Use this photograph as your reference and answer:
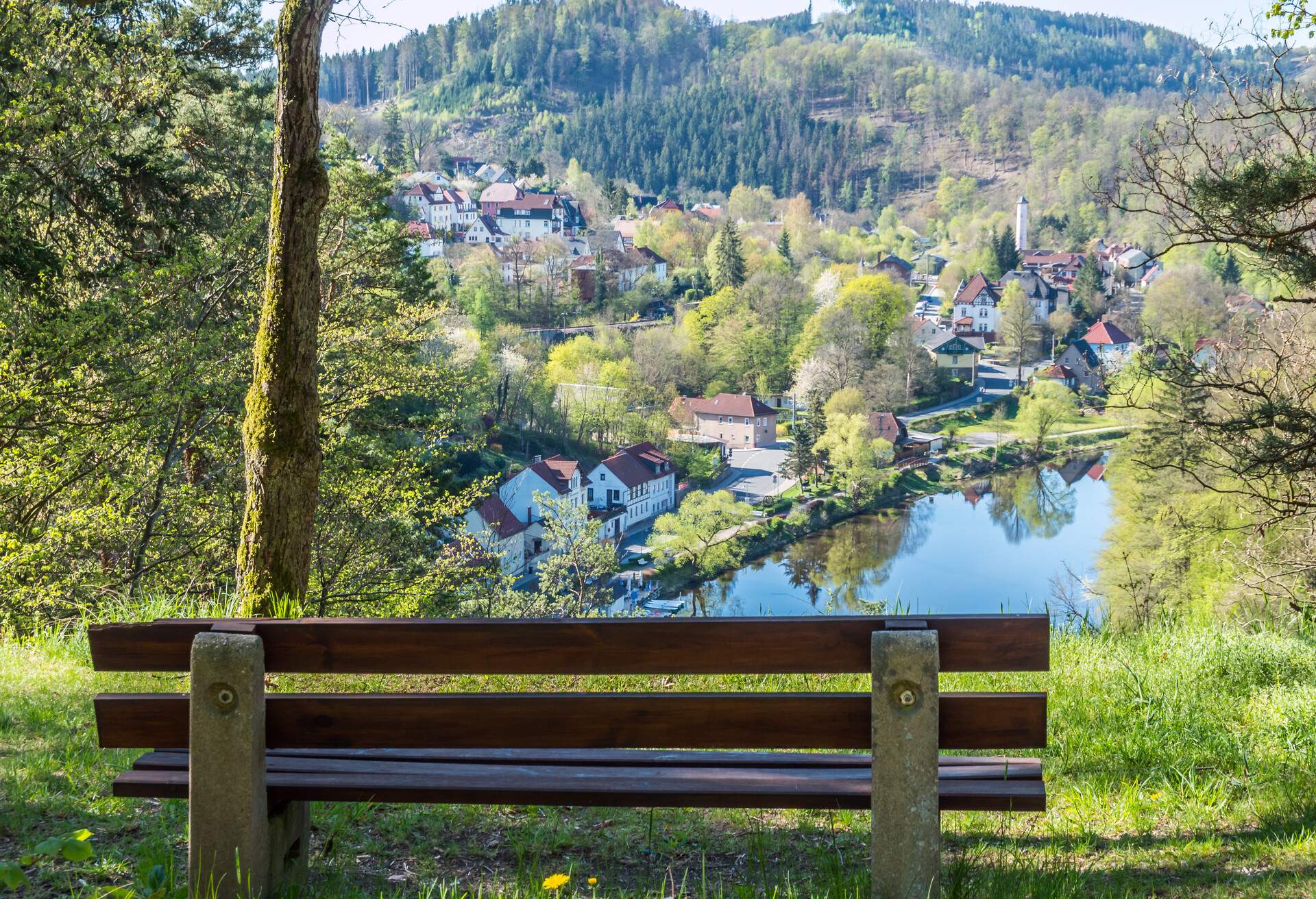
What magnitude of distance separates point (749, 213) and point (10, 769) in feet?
396

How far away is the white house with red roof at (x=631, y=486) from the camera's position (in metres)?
46.3

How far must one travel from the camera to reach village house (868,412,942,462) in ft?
172

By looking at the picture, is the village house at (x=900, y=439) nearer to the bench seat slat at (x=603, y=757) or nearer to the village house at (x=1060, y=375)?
the village house at (x=1060, y=375)

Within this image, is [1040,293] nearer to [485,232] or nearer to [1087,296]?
[1087,296]

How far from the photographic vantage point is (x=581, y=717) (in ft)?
7.02

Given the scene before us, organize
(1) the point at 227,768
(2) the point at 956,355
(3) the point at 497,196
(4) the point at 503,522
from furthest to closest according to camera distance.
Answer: (3) the point at 497,196
(2) the point at 956,355
(4) the point at 503,522
(1) the point at 227,768

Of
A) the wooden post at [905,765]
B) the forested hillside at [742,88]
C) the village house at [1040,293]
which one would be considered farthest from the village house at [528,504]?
the forested hillside at [742,88]

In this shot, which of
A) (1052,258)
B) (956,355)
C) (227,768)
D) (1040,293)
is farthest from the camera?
(1052,258)

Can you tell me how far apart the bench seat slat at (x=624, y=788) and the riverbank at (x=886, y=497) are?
35.6 metres

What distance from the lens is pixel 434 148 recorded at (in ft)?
416

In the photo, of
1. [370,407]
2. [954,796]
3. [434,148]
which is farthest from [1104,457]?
[434,148]

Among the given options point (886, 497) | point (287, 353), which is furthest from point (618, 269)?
point (287, 353)

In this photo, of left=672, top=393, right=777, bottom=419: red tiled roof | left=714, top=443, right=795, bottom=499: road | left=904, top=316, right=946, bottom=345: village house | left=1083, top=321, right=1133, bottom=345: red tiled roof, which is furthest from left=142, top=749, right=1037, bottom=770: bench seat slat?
left=904, top=316, right=946, bottom=345: village house

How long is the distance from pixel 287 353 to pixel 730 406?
55310 millimetres
